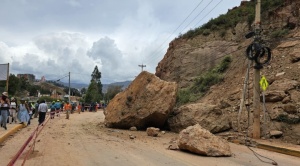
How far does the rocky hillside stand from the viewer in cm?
1698

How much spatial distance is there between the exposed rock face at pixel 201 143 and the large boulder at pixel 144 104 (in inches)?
269

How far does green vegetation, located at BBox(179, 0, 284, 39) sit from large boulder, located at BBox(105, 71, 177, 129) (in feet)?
61.8

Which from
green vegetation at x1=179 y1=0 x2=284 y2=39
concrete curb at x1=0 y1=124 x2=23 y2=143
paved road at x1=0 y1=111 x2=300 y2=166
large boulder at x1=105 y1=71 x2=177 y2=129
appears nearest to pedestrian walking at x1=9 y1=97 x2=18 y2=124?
concrete curb at x1=0 y1=124 x2=23 y2=143

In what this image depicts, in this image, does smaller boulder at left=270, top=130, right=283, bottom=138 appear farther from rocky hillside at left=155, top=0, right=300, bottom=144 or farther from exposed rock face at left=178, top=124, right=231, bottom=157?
exposed rock face at left=178, top=124, right=231, bottom=157

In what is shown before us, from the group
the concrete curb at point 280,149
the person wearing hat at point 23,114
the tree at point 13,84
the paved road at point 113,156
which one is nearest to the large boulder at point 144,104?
the person wearing hat at point 23,114

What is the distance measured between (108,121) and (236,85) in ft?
33.6

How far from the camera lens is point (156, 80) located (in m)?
19.4

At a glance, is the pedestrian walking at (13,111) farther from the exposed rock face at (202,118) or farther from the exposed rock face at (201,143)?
the exposed rock face at (201,143)

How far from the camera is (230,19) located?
38.4 metres

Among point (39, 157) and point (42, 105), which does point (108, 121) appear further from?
point (39, 157)

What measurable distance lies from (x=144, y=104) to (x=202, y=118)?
338 centimetres

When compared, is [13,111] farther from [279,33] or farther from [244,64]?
[279,33]

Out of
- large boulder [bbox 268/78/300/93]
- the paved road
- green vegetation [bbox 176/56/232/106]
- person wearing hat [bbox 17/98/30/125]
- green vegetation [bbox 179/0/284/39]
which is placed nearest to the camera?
the paved road

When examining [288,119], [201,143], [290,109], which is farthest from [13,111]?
[290,109]
